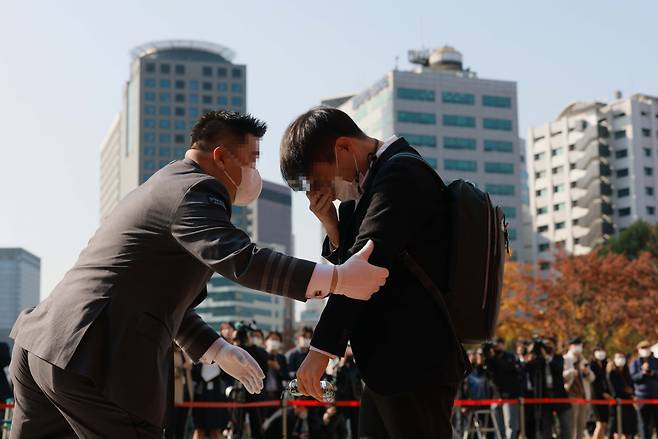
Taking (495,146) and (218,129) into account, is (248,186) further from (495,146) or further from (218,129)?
(495,146)

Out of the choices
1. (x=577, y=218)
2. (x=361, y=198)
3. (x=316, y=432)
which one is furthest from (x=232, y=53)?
(x=361, y=198)

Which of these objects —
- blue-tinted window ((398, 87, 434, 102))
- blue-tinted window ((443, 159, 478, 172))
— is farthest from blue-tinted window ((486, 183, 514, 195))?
blue-tinted window ((398, 87, 434, 102))

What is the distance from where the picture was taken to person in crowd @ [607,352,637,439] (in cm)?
1784

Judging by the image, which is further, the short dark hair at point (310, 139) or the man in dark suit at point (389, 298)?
the short dark hair at point (310, 139)

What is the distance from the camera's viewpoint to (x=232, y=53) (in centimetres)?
18200

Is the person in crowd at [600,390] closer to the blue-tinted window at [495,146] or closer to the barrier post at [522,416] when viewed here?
the barrier post at [522,416]

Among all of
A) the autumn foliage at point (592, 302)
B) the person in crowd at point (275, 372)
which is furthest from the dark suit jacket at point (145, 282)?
the autumn foliage at point (592, 302)

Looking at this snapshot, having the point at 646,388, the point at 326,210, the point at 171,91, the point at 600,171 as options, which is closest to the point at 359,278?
the point at 326,210

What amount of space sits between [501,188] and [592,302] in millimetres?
67916

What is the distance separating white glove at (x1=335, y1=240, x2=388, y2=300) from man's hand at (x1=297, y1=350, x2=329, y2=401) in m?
0.33

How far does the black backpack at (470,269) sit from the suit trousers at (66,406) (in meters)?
1.08

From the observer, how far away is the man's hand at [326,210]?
3.79m

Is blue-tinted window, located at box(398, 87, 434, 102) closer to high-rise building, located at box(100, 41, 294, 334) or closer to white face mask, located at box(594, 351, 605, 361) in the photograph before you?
high-rise building, located at box(100, 41, 294, 334)

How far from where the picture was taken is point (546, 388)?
55.2 ft
